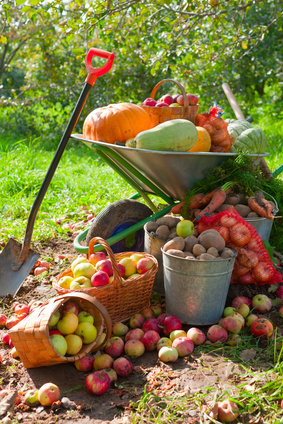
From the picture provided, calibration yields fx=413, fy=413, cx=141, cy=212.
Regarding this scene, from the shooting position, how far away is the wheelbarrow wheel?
10.3 feet

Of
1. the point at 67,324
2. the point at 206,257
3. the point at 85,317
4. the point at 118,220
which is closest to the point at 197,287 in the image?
the point at 206,257

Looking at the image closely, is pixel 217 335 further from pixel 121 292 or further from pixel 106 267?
pixel 106 267

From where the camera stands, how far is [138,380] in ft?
6.75

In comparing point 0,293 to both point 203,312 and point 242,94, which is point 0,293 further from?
point 242,94

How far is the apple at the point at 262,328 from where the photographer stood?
2.28m

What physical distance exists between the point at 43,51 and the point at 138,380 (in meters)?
7.13

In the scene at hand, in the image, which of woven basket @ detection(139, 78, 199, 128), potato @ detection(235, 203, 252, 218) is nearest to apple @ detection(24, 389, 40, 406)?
potato @ detection(235, 203, 252, 218)

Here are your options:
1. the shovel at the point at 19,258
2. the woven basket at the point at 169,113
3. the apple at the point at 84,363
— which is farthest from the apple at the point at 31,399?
the woven basket at the point at 169,113

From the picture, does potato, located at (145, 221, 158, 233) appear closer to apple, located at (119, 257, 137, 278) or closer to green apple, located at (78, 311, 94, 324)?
apple, located at (119, 257, 137, 278)

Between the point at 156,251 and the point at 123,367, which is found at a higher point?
the point at 156,251

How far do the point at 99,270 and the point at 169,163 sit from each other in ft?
2.64

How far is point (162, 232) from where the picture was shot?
273cm

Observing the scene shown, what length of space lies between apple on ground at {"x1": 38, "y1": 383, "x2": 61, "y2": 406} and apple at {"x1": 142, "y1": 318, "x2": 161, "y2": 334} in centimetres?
68

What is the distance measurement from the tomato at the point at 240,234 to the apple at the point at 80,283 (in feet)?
3.03
